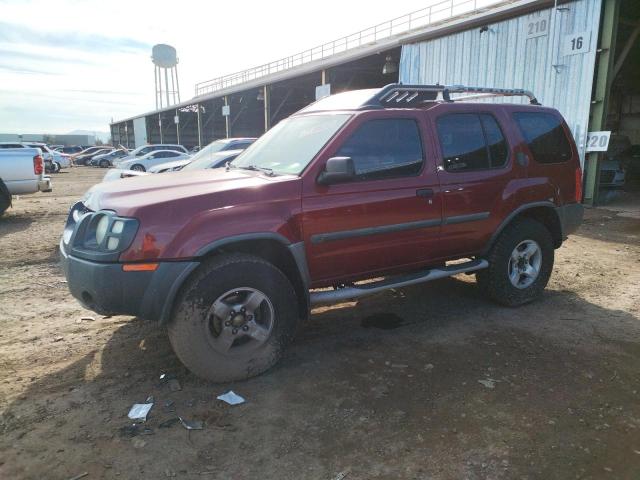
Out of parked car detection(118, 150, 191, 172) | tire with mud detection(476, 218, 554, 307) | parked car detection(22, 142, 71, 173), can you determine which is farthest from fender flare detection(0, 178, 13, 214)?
parked car detection(22, 142, 71, 173)

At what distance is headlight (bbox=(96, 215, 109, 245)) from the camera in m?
3.12

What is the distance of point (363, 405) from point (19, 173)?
9861 mm

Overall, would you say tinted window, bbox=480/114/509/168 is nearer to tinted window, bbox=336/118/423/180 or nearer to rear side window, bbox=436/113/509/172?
rear side window, bbox=436/113/509/172

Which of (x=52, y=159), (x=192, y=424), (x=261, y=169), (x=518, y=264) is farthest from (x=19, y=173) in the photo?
(x=52, y=159)

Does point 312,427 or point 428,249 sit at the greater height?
point 428,249

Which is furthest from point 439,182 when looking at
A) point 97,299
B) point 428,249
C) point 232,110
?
point 232,110

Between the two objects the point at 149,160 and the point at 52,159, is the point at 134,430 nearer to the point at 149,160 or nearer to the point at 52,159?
the point at 149,160

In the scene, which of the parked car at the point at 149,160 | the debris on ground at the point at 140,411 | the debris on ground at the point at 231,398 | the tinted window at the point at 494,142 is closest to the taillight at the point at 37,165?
the debris on ground at the point at 140,411

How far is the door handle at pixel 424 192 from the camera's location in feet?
13.0

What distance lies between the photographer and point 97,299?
305 cm

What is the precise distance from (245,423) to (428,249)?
2151 mm

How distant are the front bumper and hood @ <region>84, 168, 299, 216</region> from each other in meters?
0.38

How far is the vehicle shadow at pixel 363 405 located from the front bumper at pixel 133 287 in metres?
0.60

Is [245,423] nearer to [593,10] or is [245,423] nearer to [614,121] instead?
[593,10]
